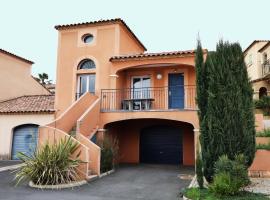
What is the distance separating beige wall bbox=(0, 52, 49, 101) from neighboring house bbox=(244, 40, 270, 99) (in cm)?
1958

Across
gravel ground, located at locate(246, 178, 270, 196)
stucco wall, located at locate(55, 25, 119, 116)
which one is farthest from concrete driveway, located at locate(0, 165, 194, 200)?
stucco wall, located at locate(55, 25, 119, 116)

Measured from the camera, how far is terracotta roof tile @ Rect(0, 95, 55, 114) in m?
18.3

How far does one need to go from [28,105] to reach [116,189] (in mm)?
12051

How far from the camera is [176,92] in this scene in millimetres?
17031

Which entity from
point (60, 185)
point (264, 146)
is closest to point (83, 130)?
point (60, 185)

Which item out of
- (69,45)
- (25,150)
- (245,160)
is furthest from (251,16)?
(25,150)

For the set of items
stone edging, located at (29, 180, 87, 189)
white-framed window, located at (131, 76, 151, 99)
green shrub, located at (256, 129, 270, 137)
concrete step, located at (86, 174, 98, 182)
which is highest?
white-framed window, located at (131, 76, 151, 99)

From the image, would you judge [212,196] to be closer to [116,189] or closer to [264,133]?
[116,189]

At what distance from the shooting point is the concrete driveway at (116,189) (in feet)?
29.5

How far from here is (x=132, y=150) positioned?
17562 millimetres

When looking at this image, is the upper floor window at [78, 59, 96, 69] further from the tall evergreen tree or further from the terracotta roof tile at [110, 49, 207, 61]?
the tall evergreen tree

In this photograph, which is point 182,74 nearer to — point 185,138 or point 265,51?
point 185,138

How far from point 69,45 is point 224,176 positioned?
13.2 meters

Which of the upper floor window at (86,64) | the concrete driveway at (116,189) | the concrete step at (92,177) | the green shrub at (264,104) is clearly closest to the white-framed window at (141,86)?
the upper floor window at (86,64)
